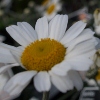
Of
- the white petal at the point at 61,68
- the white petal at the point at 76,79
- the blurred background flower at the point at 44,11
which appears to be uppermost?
the white petal at the point at 61,68

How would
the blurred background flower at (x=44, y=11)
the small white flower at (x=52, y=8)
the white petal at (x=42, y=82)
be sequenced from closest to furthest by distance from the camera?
1. the white petal at (x=42, y=82)
2. the blurred background flower at (x=44, y=11)
3. the small white flower at (x=52, y=8)

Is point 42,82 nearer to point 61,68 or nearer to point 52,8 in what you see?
point 61,68

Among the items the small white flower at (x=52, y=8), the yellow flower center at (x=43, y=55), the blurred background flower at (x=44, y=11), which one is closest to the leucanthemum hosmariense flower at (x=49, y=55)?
the yellow flower center at (x=43, y=55)

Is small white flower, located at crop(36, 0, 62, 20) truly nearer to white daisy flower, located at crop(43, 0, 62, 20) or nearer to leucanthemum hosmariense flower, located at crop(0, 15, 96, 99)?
white daisy flower, located at crop(43, 0, 62, 20)

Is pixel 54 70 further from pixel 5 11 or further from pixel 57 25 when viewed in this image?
pixel 5 11

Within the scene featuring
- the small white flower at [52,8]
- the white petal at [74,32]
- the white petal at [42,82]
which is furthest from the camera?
the small white flower at [52,8]

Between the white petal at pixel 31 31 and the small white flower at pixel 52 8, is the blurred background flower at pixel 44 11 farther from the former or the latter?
the white petal at pixel 31 31

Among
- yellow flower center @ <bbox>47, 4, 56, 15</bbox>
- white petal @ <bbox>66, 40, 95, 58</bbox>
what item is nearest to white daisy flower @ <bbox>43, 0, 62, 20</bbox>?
yellow flower center @ <bbox>47, 4, 56, 15</bbox>

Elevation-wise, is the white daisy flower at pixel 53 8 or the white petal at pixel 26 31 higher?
the white petal at pixel 26 31

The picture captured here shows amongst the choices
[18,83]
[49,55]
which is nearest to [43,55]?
[49,55]
